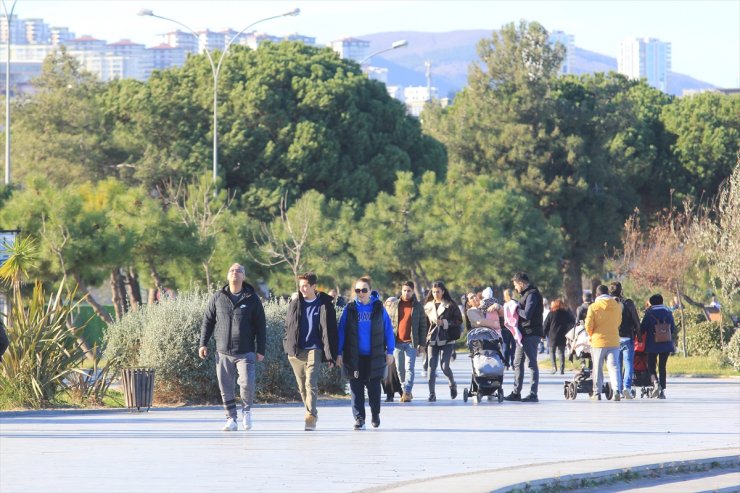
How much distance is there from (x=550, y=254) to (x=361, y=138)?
793 cm

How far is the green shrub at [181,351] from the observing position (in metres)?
20.4

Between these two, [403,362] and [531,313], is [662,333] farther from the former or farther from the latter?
[403,362]

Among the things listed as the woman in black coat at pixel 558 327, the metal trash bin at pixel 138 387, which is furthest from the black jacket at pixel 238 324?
the woman in black coat at pixel 558 327

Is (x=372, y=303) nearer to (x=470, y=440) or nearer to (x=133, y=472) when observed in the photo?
(x=470, y=440)

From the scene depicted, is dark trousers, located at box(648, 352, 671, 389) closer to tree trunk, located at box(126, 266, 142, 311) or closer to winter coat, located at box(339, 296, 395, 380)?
winter coat, located at box(339, 296, 395, 380)

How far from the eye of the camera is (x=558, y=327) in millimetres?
32969

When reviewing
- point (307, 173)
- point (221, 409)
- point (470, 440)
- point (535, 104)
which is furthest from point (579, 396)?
point (535, 104)

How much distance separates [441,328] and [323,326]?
6058mm

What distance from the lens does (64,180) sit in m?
53.4

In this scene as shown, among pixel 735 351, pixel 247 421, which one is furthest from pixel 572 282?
pixel 247 421

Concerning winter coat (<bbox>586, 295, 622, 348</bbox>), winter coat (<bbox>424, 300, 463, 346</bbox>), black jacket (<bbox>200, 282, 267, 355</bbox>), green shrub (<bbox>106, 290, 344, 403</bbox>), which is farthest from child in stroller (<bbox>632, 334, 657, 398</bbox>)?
black jacket (<bbox>200, 282, 267, 355</bbox>)

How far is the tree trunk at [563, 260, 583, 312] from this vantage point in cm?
7044

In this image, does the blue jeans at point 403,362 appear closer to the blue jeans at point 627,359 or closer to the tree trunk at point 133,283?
the blue jeans at point 627,359

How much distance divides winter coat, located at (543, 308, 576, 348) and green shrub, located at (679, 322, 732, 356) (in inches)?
164
